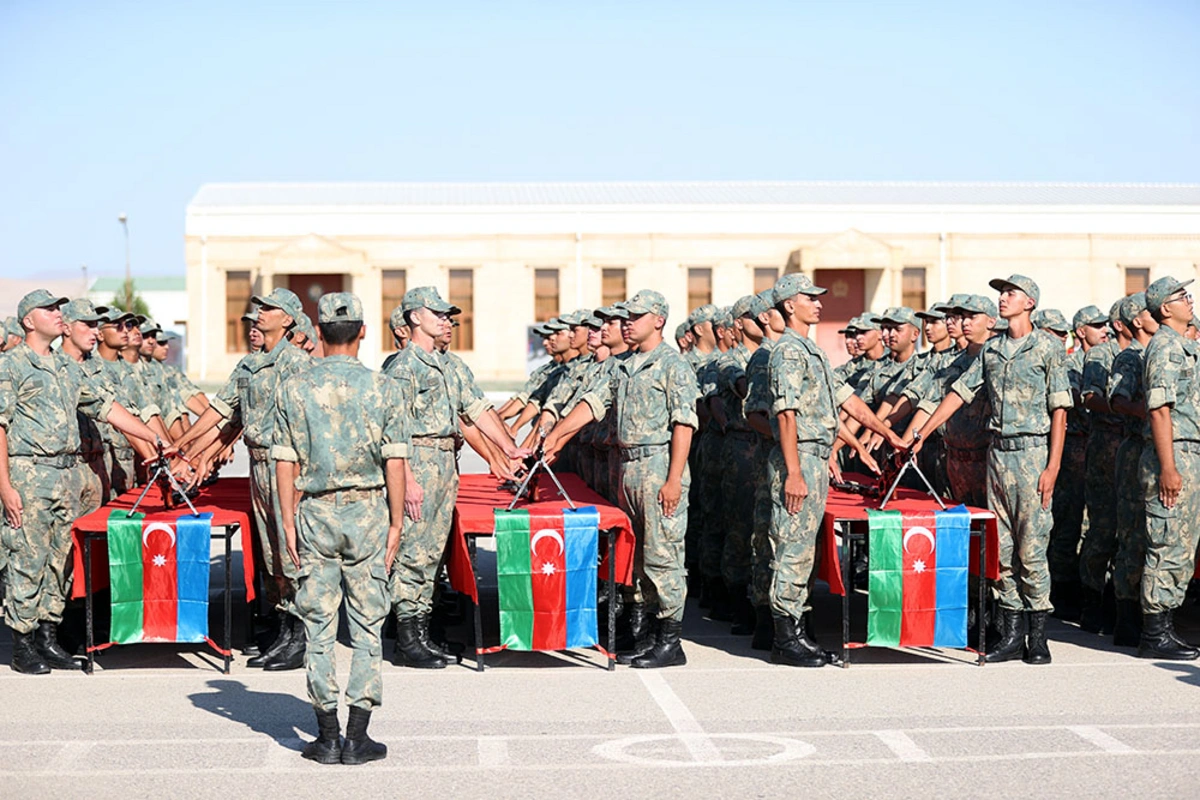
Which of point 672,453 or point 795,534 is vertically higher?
point 672,453

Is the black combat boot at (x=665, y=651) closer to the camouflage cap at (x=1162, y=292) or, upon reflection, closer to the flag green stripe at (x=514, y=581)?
the flag green stripe at (x=514, y=581)

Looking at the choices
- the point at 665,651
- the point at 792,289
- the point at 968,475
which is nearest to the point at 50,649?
the point at 665,651

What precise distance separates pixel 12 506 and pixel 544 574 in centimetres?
296

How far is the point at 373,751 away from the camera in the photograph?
625cm

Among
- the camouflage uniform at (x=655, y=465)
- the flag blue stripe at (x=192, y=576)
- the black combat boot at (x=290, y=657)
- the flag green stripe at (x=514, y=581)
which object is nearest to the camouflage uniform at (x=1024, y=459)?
the camouflage uniform at (x=655, y=465)

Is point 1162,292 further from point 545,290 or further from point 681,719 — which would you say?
point 545,290

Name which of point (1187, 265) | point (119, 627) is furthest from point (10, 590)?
point (1187, 265)

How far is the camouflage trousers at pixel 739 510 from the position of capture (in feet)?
32.3

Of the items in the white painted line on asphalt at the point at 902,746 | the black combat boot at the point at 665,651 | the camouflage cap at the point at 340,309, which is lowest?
the white painted line on asphalt at the point at 902,746

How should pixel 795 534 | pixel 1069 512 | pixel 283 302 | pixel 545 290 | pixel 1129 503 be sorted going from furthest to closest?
pixel 545 290, pixel 1069 512, pixel 1129 503, pixel 283 302, pixel 795 534

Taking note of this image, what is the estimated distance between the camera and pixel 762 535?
340 inches

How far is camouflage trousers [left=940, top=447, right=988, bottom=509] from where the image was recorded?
8852mm

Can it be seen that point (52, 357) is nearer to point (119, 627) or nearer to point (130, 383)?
point (119, 627)

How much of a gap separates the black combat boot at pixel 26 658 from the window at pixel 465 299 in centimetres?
3626
